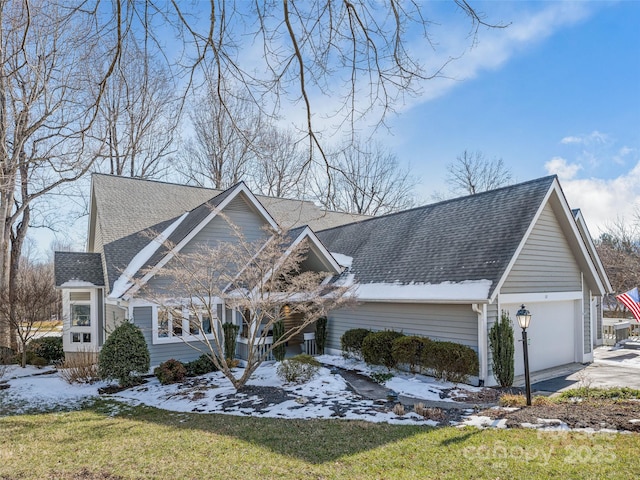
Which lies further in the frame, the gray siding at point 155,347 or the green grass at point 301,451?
the gray siding at point 155,347

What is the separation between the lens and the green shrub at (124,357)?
1115cm

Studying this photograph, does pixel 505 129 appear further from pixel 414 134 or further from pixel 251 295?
pixel 251 295

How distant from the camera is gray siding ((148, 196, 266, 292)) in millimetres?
14357

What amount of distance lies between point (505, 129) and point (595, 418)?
270 inches

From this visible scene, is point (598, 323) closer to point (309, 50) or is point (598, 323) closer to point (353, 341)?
point (353, 341)

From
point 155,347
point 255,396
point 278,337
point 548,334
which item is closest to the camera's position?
point 255,396

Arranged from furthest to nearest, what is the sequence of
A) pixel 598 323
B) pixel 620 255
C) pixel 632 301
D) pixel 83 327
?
pixel 620 255, pixel 598 323, pixel 632 301, pixel 83 327

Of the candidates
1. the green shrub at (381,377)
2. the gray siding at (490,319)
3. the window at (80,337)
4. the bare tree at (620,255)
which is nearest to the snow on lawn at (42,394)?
the window at (80,337)

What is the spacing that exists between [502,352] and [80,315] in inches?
560

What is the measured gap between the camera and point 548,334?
12.7 metres

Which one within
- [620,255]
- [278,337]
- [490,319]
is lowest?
[278,337]

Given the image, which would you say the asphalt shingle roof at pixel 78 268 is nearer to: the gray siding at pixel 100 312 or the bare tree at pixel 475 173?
the gray siding at pixel 100 312

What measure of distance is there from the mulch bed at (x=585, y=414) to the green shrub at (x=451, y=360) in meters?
2.22

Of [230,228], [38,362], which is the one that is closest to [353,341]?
[230,228]
